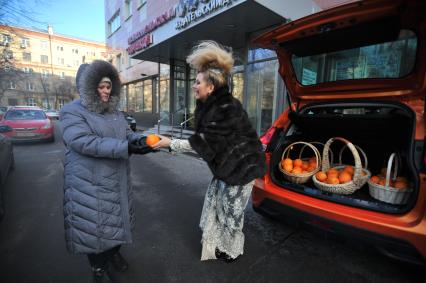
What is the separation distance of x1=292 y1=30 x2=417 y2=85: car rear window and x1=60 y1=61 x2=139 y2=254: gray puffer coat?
2.38 meters

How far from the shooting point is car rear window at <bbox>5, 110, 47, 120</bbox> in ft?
30.2

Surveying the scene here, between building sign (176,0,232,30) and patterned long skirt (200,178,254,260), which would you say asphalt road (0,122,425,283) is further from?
building sign (176,0,232,30)

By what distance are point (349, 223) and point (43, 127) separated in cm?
1070

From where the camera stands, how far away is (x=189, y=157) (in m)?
7.09

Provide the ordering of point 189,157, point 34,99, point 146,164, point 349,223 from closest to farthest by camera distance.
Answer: point 349,223 < point 146,164 < point 189,157 < point 34,99

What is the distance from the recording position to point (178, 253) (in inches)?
95.2

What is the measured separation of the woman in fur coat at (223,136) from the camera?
176cm

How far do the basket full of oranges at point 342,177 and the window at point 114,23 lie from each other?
21.5m

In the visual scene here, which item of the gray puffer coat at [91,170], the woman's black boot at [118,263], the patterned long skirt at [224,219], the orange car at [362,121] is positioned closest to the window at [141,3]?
the orange car at [362,121]

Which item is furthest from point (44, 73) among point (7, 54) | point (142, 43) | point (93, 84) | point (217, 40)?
point (93, 84)

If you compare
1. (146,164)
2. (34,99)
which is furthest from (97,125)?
(34,99)

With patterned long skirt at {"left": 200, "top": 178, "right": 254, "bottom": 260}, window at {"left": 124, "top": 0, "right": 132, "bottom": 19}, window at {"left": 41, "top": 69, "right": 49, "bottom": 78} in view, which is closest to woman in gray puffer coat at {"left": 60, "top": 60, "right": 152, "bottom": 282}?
patterned long skirt at {"left": 200, "top": 178, "right": 254, "bottom": 260}

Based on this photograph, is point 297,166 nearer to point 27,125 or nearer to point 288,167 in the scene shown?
point 288,167

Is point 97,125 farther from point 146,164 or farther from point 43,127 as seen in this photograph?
point 43,127
